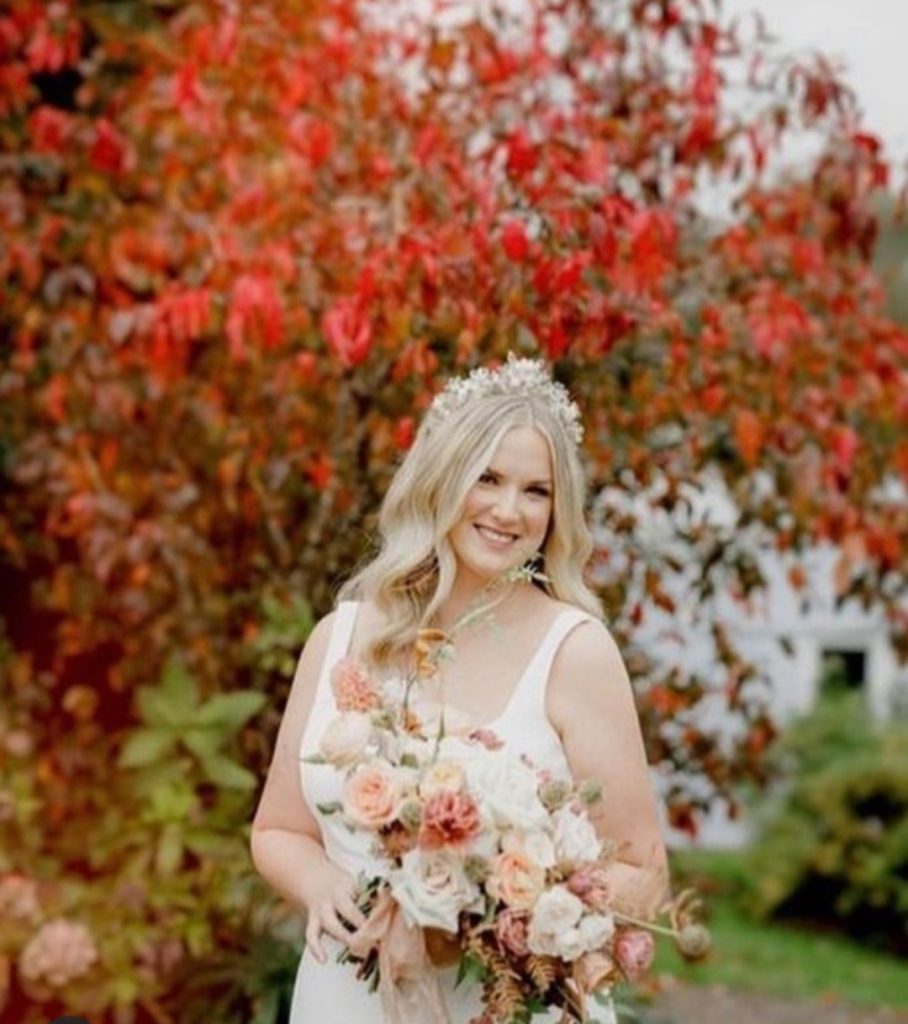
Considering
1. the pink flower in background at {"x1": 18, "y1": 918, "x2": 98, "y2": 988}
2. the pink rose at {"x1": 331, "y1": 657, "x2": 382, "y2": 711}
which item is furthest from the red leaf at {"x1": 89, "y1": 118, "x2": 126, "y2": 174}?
the pink rose at {"x1": 331, "y1": 657, "x2": 382, "y2": 711}

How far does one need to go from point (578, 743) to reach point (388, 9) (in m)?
3.07

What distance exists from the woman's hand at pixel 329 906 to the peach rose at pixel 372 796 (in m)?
0.23

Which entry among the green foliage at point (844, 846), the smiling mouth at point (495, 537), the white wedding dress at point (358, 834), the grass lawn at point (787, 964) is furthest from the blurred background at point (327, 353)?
the green foliage at point (844, 846)

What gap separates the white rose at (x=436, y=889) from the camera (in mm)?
2873

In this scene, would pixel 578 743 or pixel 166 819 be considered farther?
pixel 166 819

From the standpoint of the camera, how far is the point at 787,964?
30.7 feet

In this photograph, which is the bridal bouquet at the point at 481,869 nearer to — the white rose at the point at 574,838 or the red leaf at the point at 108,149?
the white rose at the point at 574,838

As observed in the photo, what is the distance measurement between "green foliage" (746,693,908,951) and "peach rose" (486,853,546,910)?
722 centimetres

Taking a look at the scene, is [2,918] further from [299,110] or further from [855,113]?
[855,113]

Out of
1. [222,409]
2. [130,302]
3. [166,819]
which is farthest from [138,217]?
[166,819]

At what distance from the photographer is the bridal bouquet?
2.87 metres

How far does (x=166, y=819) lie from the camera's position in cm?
528

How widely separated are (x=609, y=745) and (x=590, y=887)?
424 mm

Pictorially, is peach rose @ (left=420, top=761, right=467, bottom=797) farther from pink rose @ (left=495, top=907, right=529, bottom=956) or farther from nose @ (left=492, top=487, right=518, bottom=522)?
nose @ (left=492, top=487, right=518, bottom=522)
